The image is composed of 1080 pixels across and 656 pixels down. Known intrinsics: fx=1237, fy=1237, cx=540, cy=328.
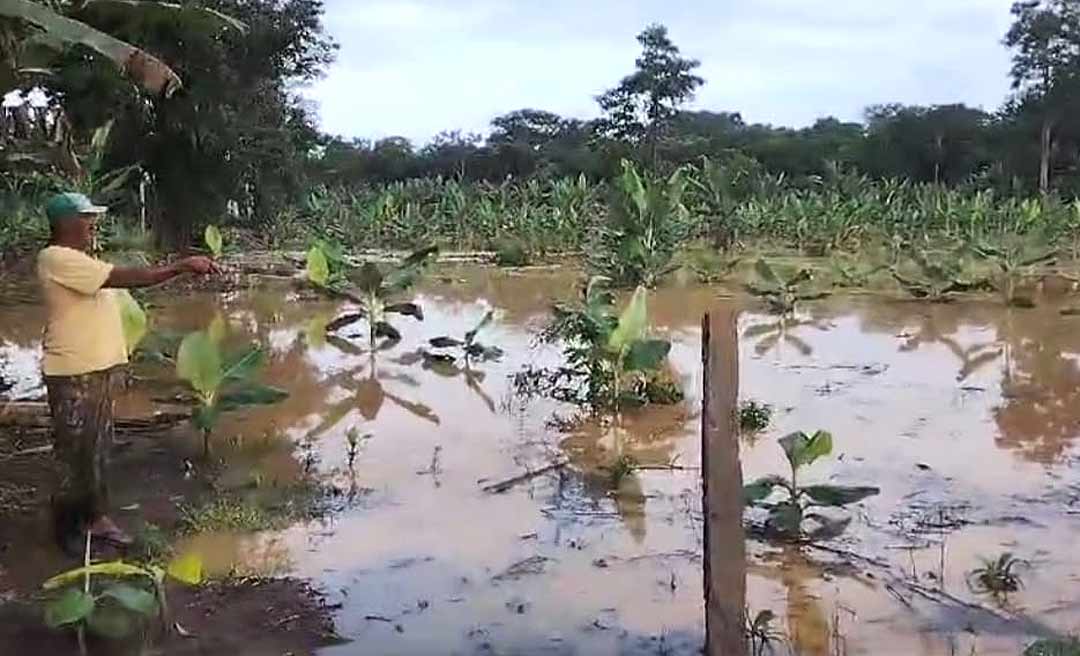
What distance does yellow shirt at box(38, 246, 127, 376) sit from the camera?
4758 millimetres

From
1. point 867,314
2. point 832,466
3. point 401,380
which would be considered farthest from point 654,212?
point 832,466

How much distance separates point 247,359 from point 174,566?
337 centimetres

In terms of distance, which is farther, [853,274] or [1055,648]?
[853,274]

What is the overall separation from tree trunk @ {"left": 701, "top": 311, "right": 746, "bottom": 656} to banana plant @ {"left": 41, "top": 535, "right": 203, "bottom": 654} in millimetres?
1679

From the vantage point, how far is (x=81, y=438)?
5.05 meters

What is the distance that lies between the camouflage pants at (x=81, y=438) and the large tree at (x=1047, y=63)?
32.5 metres

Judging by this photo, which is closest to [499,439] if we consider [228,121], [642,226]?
[642,226]

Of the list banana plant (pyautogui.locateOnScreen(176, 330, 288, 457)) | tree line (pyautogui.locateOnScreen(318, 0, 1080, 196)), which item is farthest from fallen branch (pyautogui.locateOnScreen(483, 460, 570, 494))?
tree line (pyautogui.locateOnScreen(318, 0, 1080, 196))

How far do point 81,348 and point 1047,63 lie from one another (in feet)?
117

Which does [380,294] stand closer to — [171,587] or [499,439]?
[499,439]

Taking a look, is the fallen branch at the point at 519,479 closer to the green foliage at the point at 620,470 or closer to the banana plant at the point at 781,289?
the green foliage at the point at 620,470

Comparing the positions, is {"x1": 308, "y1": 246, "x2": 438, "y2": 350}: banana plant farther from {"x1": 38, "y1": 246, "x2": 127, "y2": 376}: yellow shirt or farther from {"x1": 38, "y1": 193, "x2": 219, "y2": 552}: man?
{"x1": 38, "y1": 246, "x2": 127, "y2": 376}: yellow shirt

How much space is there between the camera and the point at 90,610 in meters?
3.99

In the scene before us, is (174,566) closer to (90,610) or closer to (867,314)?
(90,610)
